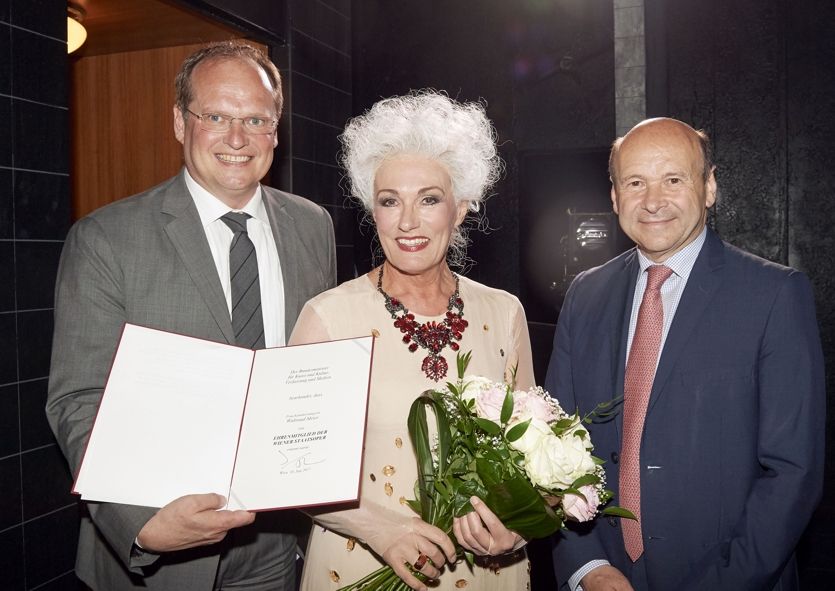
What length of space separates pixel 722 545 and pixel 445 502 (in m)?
0.78

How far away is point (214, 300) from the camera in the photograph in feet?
6.50

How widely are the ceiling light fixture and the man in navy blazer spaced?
3.71m

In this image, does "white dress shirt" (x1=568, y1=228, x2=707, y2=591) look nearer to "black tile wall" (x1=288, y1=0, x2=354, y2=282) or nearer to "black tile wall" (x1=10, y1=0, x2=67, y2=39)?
"black tile wall" (x1=10, y1=0, x2=67, y2=39)

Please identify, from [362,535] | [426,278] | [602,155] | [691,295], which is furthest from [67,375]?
[602,155]

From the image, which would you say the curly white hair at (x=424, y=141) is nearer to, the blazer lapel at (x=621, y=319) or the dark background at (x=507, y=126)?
the blazer lapel at (x=621, y=319)

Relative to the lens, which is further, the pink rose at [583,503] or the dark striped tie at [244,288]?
the dark striped tie at [244,288]

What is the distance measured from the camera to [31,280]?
10.6ft

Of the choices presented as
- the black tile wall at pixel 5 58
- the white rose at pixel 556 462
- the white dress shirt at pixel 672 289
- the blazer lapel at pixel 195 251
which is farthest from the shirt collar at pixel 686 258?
the black tile wall at pixel 5 58

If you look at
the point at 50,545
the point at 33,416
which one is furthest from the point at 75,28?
the point at 50,545

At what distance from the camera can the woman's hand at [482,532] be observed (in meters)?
1.63

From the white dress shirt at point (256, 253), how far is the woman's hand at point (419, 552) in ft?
2.39

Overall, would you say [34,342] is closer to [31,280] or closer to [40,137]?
[31,280]

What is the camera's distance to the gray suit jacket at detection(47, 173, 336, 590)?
1.83 meters

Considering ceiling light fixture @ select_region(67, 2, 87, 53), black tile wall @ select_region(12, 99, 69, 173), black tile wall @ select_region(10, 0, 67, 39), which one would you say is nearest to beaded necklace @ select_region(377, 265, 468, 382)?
black tile wall @ select_region(12, 99, 69, 173)
